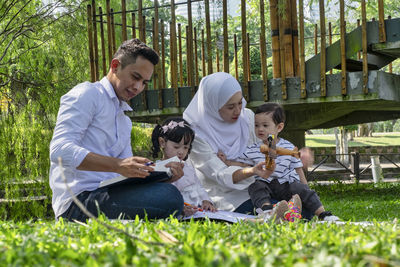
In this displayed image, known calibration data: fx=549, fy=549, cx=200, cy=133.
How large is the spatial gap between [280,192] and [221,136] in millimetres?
788

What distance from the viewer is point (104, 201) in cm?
364

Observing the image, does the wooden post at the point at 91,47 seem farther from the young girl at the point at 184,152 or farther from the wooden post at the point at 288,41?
the young girl at the point at 184,152

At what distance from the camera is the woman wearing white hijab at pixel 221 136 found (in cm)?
459

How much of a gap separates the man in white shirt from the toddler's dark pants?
2.49 ft

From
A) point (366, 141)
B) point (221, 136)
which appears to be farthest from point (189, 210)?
point (366, 141)

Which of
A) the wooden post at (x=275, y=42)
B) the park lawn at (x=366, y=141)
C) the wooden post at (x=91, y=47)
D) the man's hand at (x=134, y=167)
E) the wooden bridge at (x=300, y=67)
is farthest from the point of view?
the park lawn at (x=366, y=141)

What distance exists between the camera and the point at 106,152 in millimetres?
3984

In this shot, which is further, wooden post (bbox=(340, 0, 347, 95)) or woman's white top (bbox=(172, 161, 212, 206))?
wooden post (bbox=(340, 0, 347, 95))

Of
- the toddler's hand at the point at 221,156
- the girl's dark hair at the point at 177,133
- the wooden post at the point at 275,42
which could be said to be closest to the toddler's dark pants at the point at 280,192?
the toddler's hand at the point at 221,156

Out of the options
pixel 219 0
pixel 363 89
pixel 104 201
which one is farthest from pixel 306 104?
pixel 104 201

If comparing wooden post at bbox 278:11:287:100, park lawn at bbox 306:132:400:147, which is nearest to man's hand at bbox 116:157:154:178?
wooden post at bbox 278:11:287:100

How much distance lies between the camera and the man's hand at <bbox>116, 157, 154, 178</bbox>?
10.9 feet

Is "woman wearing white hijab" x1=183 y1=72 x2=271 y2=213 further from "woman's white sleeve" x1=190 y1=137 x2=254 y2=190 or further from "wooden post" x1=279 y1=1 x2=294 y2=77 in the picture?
"wooden post" x1=279 y1=1 x2=294 y2=77

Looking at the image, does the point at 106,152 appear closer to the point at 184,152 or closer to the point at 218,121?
the point at 184,152
